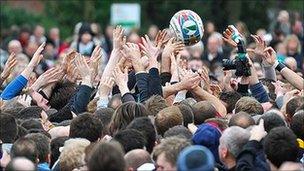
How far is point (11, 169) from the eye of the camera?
29.4 feet

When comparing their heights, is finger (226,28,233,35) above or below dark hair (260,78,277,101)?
above

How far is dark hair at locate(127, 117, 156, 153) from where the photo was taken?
10.5 m

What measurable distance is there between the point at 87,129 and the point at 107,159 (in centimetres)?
208

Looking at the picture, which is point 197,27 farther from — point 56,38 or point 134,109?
point 56,38

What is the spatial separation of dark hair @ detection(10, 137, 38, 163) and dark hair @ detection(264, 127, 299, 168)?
6.37 feet

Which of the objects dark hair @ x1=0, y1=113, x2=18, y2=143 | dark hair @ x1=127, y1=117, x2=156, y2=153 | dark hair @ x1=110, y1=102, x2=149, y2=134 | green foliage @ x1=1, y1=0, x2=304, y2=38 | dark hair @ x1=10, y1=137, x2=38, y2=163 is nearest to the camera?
dark hair @ x1=10, y1=137, x2=38, y2=163

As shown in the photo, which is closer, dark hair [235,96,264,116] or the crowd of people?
the crowd of people

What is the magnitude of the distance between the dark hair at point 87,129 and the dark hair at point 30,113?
1.60m

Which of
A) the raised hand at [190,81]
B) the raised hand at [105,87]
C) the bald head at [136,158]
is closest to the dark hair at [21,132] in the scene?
the bald head at [136,158]

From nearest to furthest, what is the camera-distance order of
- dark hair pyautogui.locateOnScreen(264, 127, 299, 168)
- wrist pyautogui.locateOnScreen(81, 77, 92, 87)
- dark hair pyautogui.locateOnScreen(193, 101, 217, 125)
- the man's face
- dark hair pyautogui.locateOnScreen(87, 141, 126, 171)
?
1. dark hair pyautogui.locateOnScreen(87, 141, 126, 171)
2. the man's face
3. dark hair pyautogui.locateOnScreen(264, 127, 299, 168)
4. dark hair pyautogui.locateOnScreen(193, 101, 217, 125)
5. wrist pyautogui.locateOnScreen(81, 77, 92, 87)

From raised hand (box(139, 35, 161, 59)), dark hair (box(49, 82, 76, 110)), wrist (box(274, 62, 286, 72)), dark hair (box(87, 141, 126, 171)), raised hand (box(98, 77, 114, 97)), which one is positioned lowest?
dark hair (box(49, 82, 76, 110))

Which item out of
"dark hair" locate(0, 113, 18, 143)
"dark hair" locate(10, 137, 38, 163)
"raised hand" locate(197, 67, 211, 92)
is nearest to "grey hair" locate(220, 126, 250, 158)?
"dark hair" locate(10, 137, 38, 163)

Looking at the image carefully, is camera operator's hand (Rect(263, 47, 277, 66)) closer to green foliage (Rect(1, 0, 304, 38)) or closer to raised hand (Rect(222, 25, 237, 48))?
raised hand (Rect(222, 25, 237, 48))

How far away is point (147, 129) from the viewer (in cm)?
1054
